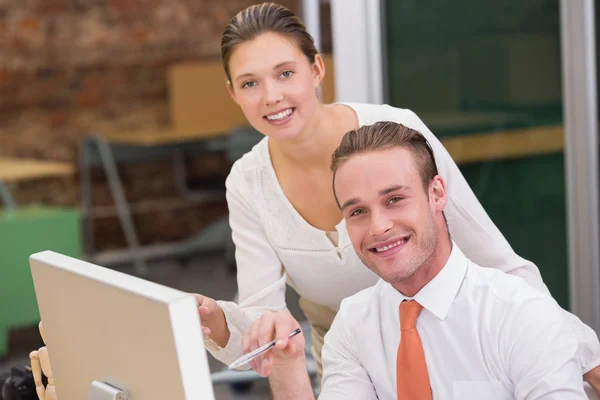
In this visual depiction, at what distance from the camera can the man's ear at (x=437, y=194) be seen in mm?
1525

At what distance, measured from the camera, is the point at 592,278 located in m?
2.91

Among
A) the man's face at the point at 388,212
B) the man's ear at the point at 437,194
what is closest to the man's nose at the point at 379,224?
the man's face at the point at 388,212

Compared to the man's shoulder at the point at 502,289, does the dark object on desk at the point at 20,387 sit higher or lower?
lower

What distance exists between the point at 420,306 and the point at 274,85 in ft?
1.83

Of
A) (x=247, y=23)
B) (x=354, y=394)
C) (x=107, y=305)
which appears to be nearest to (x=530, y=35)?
(x=247, y=23)

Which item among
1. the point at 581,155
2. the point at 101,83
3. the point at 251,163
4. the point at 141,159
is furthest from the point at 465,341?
the point at 101,83

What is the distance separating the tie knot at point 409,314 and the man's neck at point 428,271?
0.08 ft

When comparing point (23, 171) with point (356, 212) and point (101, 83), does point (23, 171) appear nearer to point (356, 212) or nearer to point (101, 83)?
point (101, 83)

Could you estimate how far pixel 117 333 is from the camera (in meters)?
1.05

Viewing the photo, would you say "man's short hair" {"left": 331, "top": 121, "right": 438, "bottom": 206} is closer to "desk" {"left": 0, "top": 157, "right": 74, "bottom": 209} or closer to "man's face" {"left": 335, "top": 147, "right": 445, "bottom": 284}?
"man's face" {"left": 335, "top": 147, "right": 445, "bottom": 284}

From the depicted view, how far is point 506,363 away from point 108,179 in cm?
525

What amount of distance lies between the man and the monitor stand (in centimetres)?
33

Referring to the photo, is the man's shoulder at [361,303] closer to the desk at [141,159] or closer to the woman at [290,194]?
the woman at [290,194]

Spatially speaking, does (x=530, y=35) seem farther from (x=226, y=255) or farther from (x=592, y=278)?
(x=226, y=255)
